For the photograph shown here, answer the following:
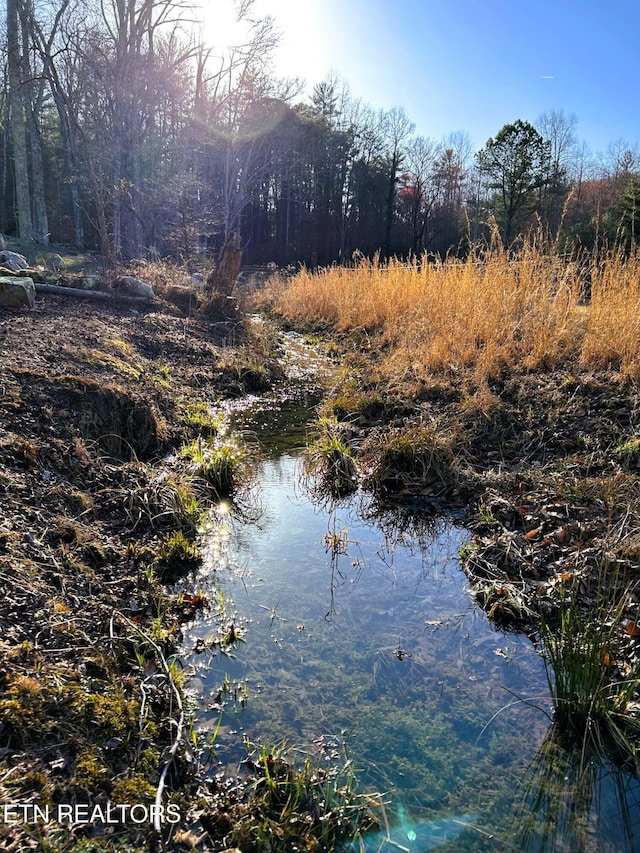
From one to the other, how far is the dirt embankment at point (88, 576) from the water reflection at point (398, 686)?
289mm

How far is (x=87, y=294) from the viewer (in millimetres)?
8562

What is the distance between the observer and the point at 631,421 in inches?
177

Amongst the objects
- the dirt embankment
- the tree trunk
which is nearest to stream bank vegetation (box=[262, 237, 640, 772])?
the dirt embankment

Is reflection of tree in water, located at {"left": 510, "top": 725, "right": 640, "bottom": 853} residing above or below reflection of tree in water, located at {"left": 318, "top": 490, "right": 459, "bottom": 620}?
below

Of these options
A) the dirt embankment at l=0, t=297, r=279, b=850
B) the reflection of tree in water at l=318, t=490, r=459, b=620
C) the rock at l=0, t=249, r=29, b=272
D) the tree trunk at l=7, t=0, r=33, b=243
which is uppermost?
the tree trunk at l=7, t=0, r=33, b=243

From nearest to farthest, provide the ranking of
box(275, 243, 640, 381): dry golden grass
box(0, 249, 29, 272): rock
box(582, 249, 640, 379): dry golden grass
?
box(582, 249, 640, 379): dry golden grass → box(275, 243, 640, 381): dry golden grass → box(0, 249, 29, 272): rock

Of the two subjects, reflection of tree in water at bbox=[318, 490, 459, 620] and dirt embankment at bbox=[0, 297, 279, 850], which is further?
reflection of tree in water at bbox=[318, 490, 459, 620]

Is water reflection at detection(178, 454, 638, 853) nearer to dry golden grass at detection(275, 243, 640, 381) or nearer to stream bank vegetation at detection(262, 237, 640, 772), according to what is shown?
stream bank vegetation at detection(262, 237, 640, 772)

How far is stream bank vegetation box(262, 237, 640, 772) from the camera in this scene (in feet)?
7.90

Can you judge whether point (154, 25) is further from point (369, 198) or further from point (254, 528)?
point (369, 198)

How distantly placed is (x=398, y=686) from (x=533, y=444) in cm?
297

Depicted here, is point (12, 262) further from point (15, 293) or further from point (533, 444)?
point (533, 444)

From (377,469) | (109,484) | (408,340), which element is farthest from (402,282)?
(109,484)

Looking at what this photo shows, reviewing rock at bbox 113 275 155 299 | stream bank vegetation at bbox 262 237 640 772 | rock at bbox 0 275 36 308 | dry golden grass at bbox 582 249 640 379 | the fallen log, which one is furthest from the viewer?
rock at bbox 113 275 155 299
